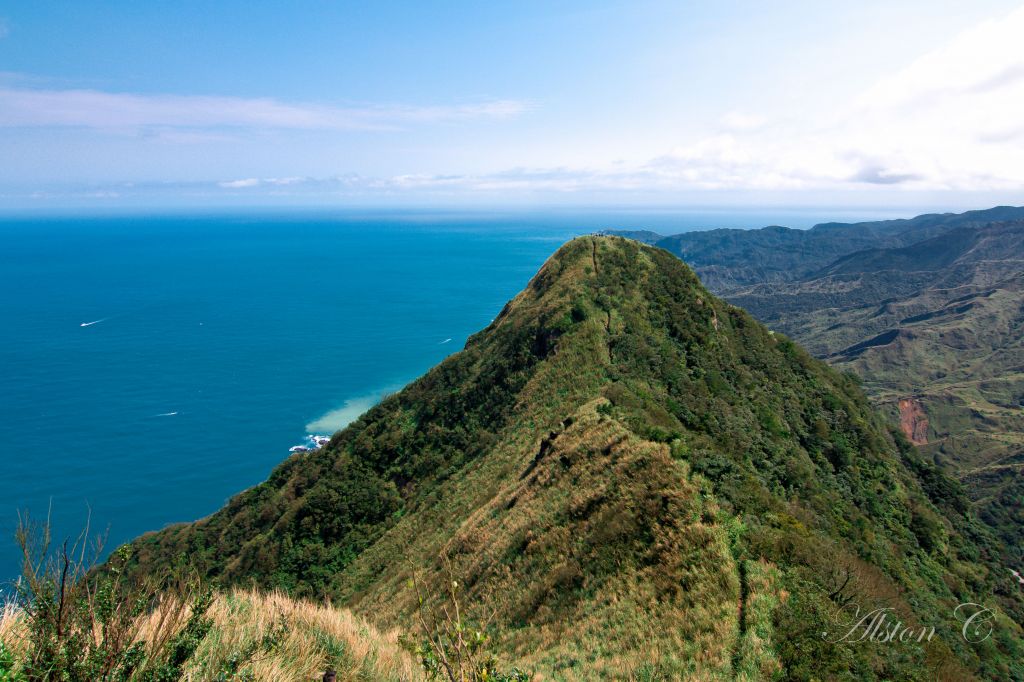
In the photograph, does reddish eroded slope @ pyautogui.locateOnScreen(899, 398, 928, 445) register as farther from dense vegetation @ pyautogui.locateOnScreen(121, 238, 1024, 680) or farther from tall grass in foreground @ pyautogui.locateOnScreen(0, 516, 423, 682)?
tall grass in foreground @ pyautogui.locateOnScreen(0, 516, 423, 682)

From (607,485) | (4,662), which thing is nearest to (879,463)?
(607,485)

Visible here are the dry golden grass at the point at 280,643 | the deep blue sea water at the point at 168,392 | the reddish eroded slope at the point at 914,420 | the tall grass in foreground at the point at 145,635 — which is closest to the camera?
the tall grass in foreground at the point at 145,635

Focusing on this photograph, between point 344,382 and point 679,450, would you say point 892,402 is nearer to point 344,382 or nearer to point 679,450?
point 344,382

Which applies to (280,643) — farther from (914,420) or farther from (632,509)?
(914,420)

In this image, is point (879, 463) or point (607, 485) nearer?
point (607, 485)

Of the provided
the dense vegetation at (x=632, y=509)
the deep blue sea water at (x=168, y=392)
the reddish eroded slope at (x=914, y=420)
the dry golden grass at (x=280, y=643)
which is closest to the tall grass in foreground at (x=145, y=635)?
the dry golden grass at (x=280, y=643)

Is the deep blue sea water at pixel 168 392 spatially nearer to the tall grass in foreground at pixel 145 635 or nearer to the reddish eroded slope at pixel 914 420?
the tall grass in foreground at pixel 145 635
